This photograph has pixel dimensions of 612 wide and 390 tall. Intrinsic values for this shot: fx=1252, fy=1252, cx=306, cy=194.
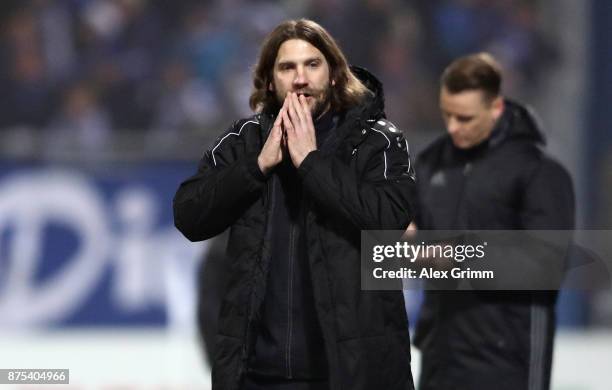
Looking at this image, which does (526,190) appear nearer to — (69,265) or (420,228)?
(420,228)

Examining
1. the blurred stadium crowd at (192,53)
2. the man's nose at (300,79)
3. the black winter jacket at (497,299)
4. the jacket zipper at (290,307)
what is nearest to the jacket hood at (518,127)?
the black winter jacket at (497,299)

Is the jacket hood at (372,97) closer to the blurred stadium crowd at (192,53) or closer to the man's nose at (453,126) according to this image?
the man's nose at (453,126)

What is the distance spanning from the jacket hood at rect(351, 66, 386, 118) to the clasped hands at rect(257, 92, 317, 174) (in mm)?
185

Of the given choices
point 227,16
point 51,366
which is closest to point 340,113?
point 51,366

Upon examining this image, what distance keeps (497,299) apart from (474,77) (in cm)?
83

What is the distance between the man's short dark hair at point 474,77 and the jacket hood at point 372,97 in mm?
1121

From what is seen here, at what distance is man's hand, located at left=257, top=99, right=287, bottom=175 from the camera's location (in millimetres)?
3143

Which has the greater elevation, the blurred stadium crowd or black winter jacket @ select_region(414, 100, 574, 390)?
the blurred stadium crowd

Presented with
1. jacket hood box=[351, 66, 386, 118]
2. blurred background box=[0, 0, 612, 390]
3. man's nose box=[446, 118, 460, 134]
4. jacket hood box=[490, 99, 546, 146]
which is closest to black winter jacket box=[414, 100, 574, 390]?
jacket hood box=[490, 99, 546, 146]

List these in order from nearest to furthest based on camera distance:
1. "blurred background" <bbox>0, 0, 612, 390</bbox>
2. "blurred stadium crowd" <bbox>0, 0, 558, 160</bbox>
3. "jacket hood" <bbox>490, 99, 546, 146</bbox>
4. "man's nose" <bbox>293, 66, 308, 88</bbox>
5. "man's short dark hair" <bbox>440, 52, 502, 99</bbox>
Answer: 1. "man's nose" <bbox>293, 66, 308, 88</bbox>
2. "jacket hood" <bbox>490, 99, 546, 146</bbox>
3. "man's short dark hair" <bbox>440, 52, 502, 99</bbox>
4. "blurred background" <bbox>0, 0, 612, 390</bbox>
5. "blurred stadium crowd" <bbox>0, 0, 558, 160</bbox>

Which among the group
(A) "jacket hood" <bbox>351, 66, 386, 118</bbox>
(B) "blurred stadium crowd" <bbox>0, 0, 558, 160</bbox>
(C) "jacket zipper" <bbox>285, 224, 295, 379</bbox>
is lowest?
(C) "jacket zipper" <bbox>285, 224, 295, 379</bbox>

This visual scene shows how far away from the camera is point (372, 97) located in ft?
11.0

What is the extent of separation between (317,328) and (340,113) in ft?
1.90

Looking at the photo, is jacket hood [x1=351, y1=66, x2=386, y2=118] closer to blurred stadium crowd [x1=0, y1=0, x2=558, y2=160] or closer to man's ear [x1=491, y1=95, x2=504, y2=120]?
man's ear [x1=491, y1=95, x2=504, y2=120]
